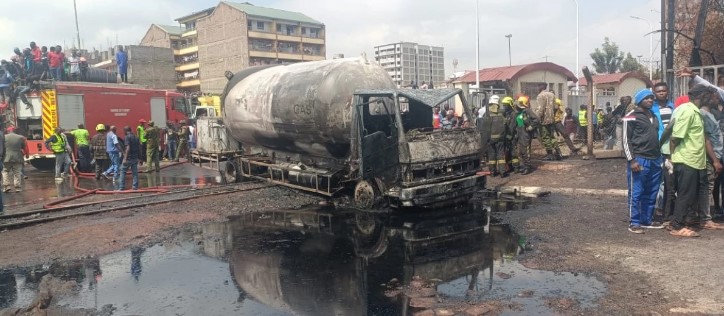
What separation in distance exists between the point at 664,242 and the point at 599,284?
5.84ft

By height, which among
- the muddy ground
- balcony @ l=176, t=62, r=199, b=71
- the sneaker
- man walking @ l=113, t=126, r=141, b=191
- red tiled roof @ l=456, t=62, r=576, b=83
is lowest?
the muddy ground

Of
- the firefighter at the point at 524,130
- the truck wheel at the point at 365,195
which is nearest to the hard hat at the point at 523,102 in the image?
the firefighter at the point at 524,130

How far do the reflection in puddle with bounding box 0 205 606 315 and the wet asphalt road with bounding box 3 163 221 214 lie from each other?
583 cm

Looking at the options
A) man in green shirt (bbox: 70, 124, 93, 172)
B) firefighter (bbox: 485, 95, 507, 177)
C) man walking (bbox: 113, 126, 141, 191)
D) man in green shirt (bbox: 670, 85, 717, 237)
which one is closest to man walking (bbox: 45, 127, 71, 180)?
man in green shirt (bbox: 70, 124, 93, 172)

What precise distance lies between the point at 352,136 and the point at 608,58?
171 ft

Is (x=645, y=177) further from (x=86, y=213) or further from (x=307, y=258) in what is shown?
(x=86, y=213)

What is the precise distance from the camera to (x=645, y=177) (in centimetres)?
640

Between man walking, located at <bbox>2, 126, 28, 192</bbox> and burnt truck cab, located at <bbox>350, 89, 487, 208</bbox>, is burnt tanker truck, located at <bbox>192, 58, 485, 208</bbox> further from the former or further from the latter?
man walking, located at <bbox>2, 126, 28, 192</bbox>

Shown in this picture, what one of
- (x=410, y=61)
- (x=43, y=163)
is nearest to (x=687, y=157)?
(x=43, y=163)

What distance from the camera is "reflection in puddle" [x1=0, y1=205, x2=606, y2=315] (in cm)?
460

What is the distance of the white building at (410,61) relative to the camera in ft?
145

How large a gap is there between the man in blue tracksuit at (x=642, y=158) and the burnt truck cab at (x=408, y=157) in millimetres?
2345

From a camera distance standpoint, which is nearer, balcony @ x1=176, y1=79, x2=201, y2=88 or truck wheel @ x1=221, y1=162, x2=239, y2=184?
truck wheel @ x1=221, y1=162, x2=239, y2=184

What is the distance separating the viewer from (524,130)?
38.3ft
